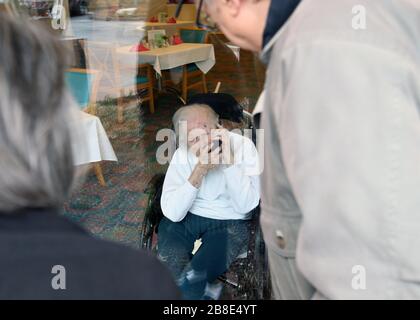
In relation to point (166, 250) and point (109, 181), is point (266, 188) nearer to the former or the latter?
point (166, 250)

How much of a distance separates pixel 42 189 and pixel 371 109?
457 mm

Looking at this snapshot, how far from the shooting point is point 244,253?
5.99 feet

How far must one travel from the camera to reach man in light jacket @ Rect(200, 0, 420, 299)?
566 mm

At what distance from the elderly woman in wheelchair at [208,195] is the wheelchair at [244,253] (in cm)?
3

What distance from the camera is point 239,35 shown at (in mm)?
751

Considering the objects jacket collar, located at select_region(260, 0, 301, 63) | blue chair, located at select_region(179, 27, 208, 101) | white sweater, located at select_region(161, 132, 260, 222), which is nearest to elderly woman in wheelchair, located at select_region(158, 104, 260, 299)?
white sweater, located at select_region(161, 132, 260, 222)

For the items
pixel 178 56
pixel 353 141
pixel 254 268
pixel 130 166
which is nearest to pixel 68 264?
pixel 353 141

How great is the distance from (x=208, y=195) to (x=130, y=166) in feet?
4.79

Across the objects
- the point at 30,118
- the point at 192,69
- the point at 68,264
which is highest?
the point at 30,118

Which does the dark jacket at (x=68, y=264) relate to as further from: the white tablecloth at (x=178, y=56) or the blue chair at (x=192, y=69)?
the white tablecloth at (x=178, y=56)

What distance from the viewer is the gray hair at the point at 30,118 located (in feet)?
1.94

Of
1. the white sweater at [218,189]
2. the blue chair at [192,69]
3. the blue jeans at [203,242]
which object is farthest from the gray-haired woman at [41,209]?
the blue chair at [192,69]

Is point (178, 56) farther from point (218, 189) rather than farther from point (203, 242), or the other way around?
point (203, 242)

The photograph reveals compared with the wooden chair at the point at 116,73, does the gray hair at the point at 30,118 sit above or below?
above
